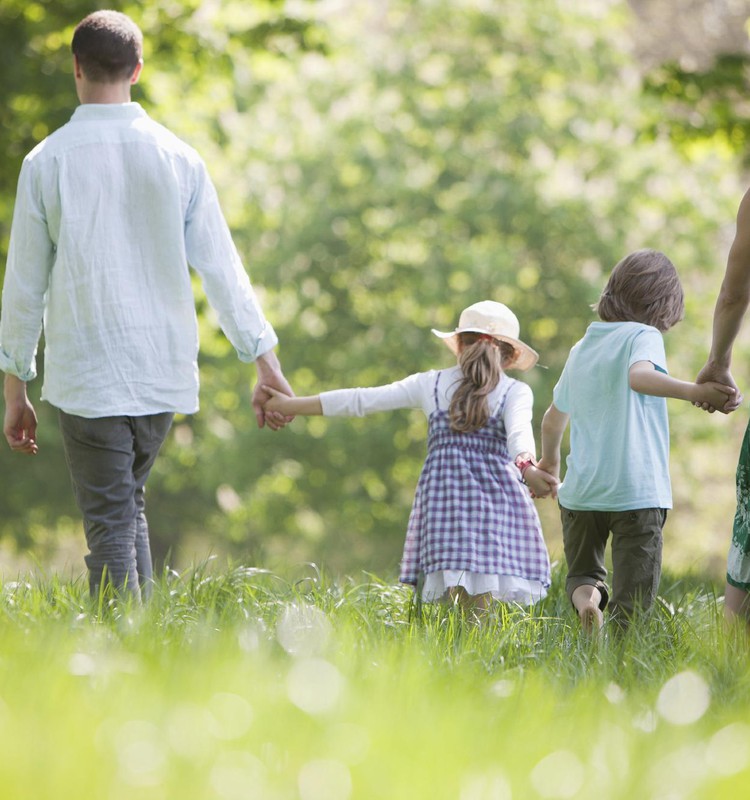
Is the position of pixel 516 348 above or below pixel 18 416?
above

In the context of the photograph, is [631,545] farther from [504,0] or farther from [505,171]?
[504,0]

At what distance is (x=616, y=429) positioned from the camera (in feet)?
14.4

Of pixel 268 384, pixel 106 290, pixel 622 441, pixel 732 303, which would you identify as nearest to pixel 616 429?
pixel 622 441

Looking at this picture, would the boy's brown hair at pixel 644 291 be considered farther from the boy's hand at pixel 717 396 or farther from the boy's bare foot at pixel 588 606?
the boy's bare foot at pixel 588 606

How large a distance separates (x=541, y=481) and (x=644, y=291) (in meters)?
0.82

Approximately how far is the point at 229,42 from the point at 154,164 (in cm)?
710

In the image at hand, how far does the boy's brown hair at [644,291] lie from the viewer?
448 centimetres

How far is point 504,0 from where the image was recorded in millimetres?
19703

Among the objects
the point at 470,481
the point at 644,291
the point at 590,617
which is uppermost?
the point at 644,291

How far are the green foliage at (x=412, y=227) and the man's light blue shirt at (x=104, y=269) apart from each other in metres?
13.3

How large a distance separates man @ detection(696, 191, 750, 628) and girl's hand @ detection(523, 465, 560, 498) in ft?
2.16

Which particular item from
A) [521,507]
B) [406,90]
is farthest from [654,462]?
[406,90]

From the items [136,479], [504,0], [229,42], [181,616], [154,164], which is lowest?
[181,616]

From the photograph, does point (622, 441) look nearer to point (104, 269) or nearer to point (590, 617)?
point (590, 617)
